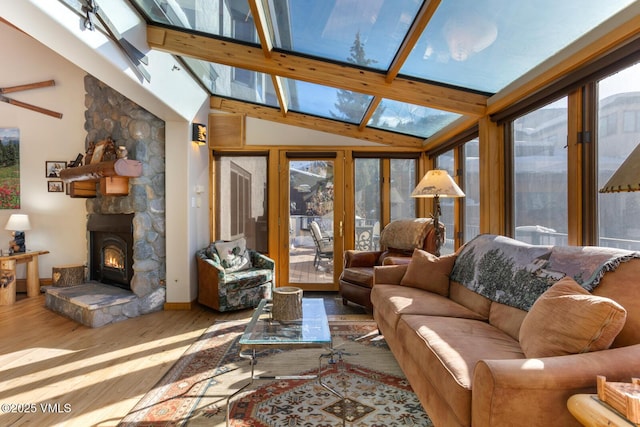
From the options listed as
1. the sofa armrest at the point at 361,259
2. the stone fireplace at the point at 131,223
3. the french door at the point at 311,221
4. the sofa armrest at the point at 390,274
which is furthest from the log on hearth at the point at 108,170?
the sofa armrest at the point at 390,274

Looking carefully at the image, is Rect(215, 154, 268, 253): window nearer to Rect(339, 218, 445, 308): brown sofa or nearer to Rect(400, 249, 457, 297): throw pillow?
Rect(339, 218, 445, 308): brown sofa

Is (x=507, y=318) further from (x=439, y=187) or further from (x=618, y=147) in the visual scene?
(x=439, y=187)

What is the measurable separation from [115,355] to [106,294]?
1.40 metres

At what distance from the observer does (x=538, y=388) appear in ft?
3.94

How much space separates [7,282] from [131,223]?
6.27 ft

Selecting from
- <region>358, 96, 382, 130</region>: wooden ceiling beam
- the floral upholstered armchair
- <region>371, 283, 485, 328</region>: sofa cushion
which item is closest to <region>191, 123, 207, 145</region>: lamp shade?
the floral upholstered armchair

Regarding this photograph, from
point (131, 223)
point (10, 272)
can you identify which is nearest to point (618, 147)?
point (131, 223)

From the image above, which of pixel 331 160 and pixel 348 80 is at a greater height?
pixel 348 80

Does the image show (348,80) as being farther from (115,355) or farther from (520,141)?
(115,355)

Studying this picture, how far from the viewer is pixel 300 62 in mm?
3227

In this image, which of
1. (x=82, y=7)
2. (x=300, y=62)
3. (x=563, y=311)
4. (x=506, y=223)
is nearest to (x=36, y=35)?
(x=82, y=7)

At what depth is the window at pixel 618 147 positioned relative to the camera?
197cm

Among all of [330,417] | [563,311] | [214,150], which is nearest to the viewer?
[563,311]

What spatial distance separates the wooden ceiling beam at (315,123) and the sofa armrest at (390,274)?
2408 mm
